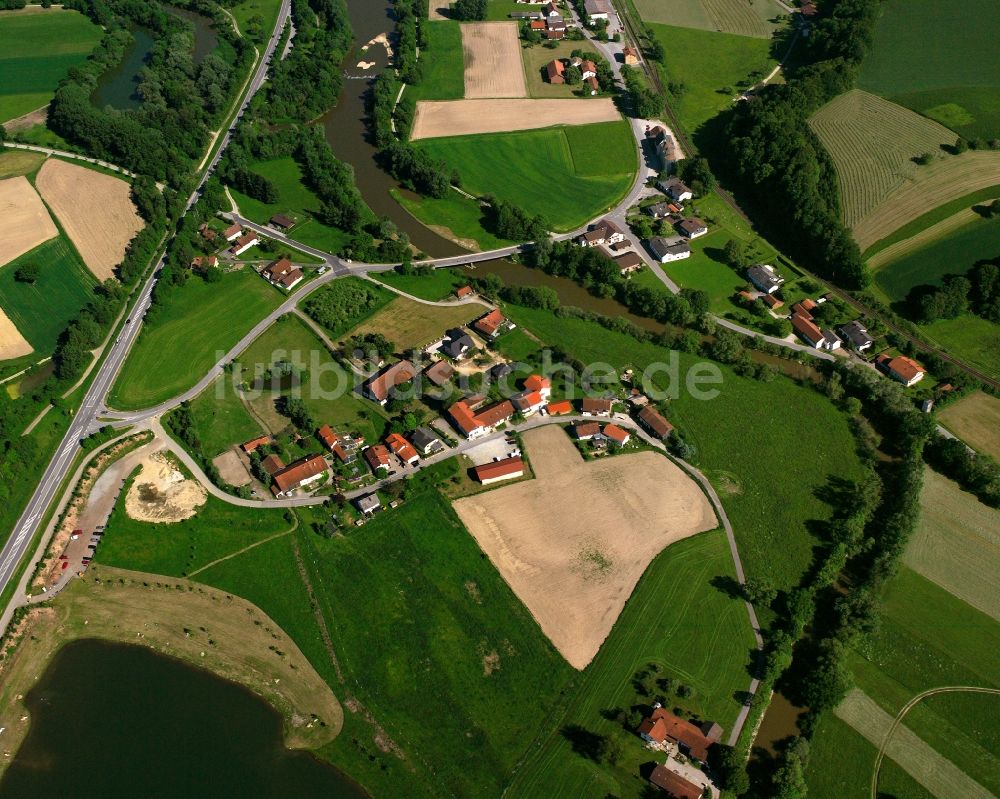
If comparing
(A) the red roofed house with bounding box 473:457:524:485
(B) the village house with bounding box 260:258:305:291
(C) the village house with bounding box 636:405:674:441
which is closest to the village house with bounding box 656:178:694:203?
(C) the village house with bounding box 636:405:674:441

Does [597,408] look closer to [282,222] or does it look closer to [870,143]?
[282,222]

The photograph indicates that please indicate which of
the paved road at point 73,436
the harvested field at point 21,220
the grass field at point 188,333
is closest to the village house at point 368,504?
the grass field at point 188,333

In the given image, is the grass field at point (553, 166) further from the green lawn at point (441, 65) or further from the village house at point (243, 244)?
the village house at point (243, 244)

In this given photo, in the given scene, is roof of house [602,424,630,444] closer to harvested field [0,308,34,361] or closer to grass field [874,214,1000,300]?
grass field [874,214,1000,300]

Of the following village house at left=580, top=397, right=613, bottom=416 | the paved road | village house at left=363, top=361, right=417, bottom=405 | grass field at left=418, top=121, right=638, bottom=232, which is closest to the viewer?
the paved road

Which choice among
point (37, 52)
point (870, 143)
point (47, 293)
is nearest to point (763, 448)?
point (870, 143)

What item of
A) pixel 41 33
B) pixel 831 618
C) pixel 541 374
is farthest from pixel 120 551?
pixel 41 33
